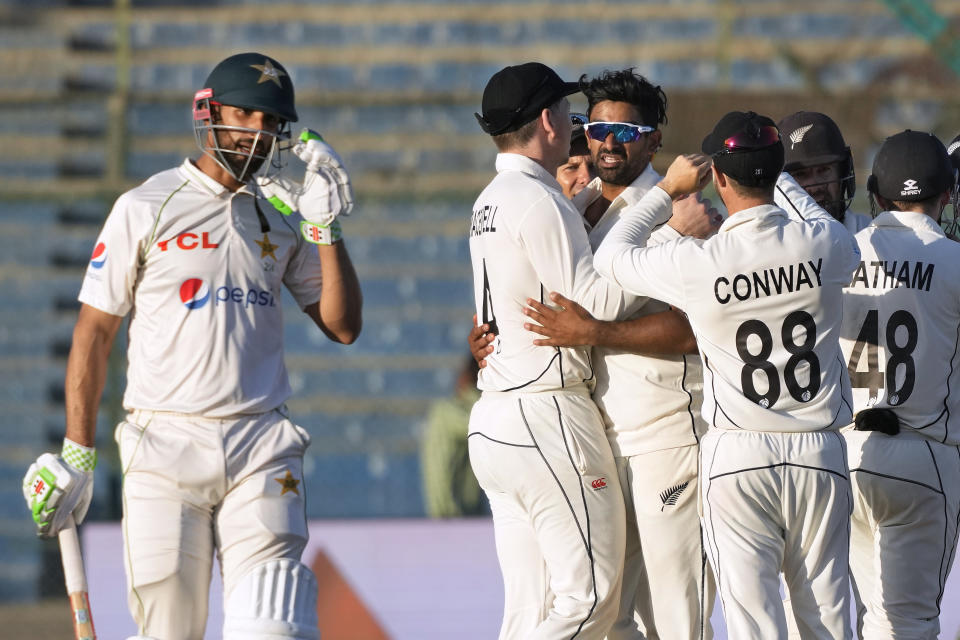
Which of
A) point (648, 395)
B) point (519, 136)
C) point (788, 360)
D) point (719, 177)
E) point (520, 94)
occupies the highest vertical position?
point (520, 94)

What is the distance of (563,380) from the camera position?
392 centimetres

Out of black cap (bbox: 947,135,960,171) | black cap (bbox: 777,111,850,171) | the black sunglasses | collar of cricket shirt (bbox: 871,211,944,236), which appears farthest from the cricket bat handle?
black cap (bbox: 947,135,960,171)

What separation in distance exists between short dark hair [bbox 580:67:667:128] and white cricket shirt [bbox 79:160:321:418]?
3.65 ft

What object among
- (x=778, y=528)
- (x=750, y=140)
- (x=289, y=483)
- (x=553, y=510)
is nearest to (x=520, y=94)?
(x=750, y=140)

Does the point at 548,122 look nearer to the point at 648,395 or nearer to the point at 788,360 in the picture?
the point at 648,395

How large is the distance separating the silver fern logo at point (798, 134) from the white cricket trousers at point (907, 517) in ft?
3.02

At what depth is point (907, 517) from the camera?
4.22 m

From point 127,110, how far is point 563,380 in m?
5.21

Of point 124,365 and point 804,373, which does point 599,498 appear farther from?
point 124,365

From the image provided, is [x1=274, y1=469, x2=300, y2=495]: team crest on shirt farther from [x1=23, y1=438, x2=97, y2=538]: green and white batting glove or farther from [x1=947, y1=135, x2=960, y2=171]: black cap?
[x1=947, y1=135, x2=960, y2=171]: black cap

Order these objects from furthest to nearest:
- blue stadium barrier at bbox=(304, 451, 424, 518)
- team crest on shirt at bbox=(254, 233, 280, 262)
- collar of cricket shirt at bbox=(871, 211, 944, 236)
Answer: blue stadium barrier at bbox=(304, 451, 424, 518), collar of cricket shirt at bbox=(871, 211, 944, 236), team crest on shirt at bbox=(254, 233, 280, 262)

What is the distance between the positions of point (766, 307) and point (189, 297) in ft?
5.28

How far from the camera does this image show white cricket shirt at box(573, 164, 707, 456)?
398 centimetres

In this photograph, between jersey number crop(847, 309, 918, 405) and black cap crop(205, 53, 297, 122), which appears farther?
jersey number crop(847, 309, 918, 405)
